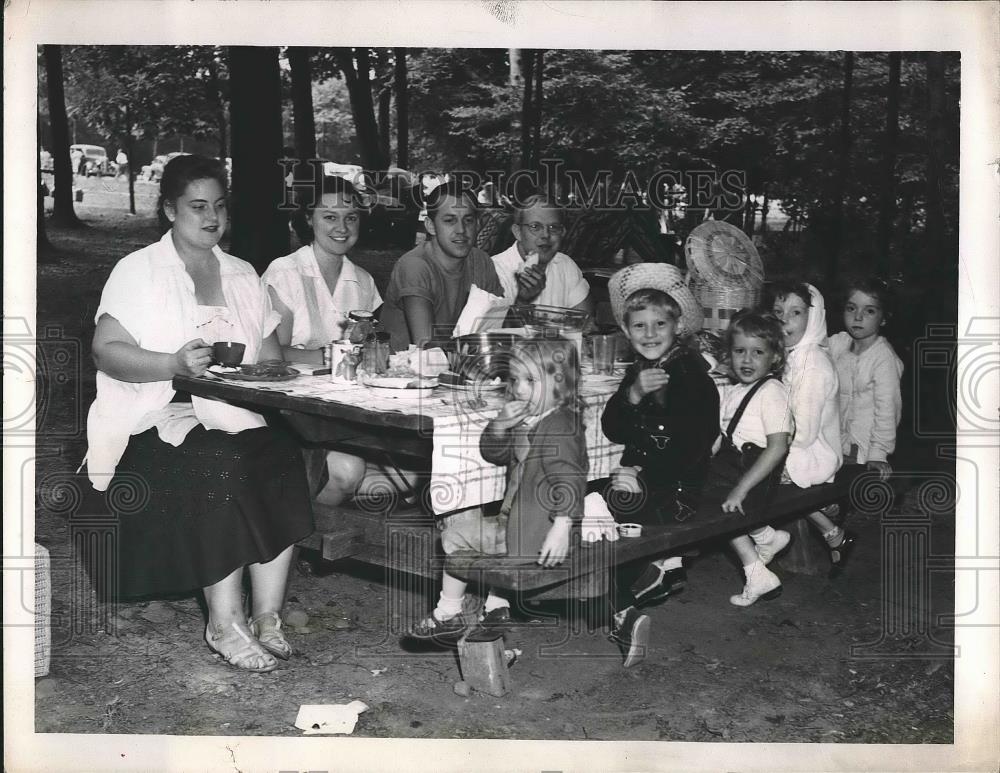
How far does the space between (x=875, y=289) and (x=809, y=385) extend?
0.48m

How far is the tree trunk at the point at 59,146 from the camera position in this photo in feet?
17.9

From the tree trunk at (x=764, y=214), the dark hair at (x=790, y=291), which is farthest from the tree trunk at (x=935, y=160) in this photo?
the tree trunk at (x=764, y=214)

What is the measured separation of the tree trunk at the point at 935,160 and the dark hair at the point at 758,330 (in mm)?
651

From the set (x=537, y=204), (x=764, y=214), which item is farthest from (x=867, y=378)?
(x=537, y=204)

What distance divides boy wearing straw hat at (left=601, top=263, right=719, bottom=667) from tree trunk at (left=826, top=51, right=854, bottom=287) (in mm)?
694

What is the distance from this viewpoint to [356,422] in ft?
18.4

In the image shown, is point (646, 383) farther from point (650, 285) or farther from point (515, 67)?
point (515, 67)

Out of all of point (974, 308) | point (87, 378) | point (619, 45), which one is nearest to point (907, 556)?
point (974, 308)

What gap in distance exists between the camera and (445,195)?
5.81m

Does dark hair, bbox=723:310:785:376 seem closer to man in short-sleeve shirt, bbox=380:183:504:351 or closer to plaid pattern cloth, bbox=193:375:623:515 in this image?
plaid pattern cloth, bbox=193:375:623:515

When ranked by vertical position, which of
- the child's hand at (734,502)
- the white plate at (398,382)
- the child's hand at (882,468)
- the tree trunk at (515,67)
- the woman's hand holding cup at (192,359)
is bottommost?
the child's hand at (734,502)

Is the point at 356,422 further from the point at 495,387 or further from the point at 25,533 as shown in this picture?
the point at 25,533

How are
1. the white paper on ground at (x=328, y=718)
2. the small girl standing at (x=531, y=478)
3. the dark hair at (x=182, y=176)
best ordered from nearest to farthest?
the small girl standing at (x=531, y=478), the white paper on ground at (x=328, y=718), the dark hair at (x=182, y=176)

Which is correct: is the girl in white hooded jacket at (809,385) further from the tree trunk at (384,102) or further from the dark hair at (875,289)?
the tree trunk at (384,102)
